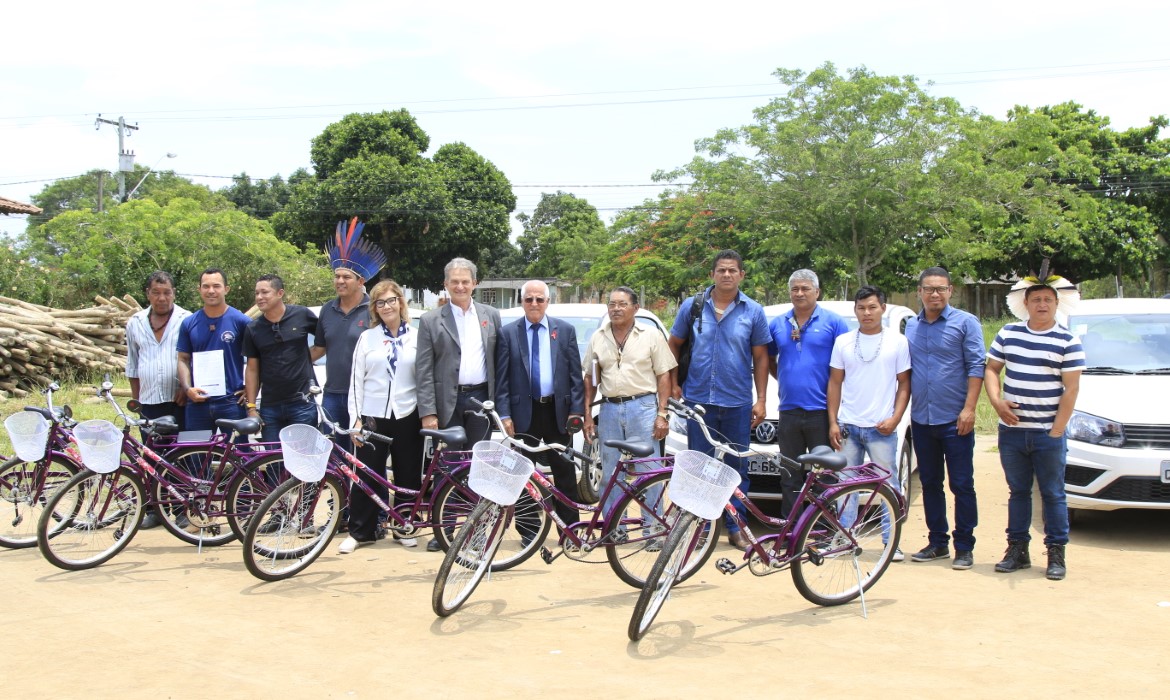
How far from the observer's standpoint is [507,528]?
5.77 meters

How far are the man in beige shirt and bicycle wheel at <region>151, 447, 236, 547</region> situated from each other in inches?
104

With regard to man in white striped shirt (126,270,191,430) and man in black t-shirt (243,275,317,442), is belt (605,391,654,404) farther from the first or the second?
man in white striped shirt (126,270,191,430)

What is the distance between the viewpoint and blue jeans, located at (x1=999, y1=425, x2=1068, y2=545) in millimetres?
5844

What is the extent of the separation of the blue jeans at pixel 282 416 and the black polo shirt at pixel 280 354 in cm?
5

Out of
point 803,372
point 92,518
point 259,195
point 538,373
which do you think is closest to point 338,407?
point 538,373

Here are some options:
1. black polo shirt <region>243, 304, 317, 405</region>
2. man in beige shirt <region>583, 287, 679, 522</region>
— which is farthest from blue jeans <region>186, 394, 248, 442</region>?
man in beige shirt <region>583, 287, 679, 522</region>

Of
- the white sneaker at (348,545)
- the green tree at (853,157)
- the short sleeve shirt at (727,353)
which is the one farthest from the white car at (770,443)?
the green tree at (853,157)

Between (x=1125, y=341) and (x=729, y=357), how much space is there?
3.63 metres

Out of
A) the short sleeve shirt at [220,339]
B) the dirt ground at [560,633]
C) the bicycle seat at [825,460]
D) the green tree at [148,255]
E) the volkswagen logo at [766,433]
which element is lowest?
the dirt ground at [560,633]

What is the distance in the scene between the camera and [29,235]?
25953 mm

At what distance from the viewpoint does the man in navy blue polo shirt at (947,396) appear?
607cm

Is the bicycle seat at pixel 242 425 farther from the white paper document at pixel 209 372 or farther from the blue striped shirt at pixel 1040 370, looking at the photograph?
the blue striped shirt at pixel 1040 370

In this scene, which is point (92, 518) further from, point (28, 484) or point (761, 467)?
point (761, 467)

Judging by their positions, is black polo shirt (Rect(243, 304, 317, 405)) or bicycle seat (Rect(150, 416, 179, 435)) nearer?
bicycle seat (Rect(150, 416, 179, 435))
